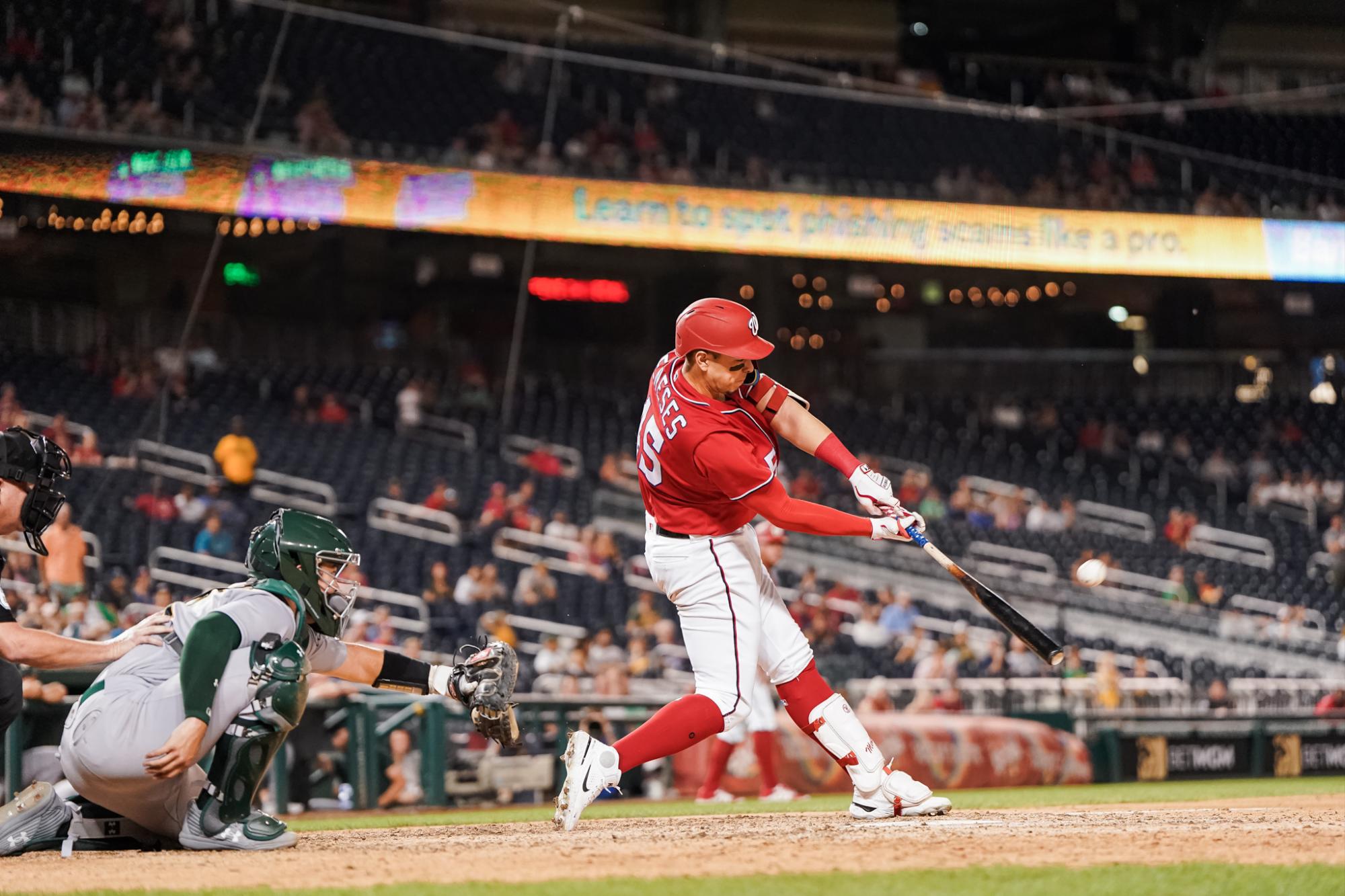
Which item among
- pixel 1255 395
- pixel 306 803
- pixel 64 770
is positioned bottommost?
pixel 306 803

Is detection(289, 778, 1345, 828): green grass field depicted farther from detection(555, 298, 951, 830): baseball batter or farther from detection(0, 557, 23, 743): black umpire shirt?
detection(0, 557, 23, 743): black umpire shirt

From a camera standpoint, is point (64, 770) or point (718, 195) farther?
point (718, 195)

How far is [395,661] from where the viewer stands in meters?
4.73

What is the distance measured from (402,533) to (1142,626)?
828 centimetres

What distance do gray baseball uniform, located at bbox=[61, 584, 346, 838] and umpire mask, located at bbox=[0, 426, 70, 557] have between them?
50 cm

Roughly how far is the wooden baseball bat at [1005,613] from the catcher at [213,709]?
4.84 feet

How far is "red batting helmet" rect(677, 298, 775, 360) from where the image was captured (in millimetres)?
4645

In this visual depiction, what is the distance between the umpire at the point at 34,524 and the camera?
4.22 m

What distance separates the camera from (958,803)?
25.8ft

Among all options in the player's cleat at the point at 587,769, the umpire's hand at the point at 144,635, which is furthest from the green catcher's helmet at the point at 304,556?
the player's cleat at the point at 587,769

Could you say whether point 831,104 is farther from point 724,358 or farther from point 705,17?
point 724,358

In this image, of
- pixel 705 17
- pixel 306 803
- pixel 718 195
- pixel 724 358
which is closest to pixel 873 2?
pixel 705 17

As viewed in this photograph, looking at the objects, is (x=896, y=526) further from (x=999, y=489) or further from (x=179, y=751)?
(x=999, y=489)

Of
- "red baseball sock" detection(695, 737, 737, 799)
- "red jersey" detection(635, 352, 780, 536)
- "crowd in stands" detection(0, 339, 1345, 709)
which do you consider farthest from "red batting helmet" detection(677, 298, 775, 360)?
"crowd in stands" detection(0, 339, 1345, 709)
